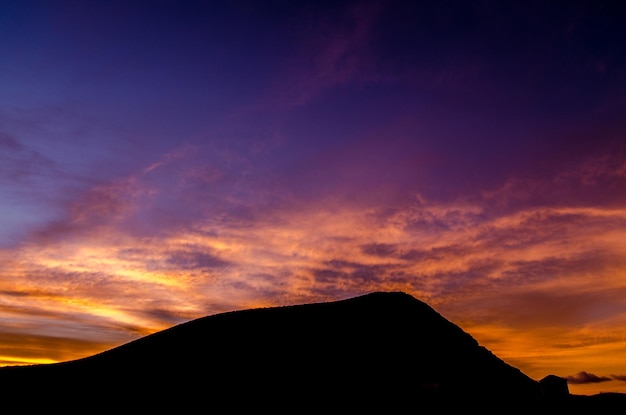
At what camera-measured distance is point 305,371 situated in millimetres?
25156

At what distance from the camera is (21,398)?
29.4 metres

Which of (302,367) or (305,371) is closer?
(305,371)

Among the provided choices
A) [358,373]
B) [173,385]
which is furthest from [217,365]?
[358,373]

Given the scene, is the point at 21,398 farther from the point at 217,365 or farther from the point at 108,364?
the point at 217,365

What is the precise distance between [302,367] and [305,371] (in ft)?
1.28

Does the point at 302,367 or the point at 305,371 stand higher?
the point at 302,367

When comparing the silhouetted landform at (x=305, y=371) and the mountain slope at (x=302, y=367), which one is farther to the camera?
the mountain slope at (x=302, y=367)

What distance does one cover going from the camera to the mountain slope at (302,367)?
78.1 feet

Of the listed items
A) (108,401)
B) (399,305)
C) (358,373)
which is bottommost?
(108,401)

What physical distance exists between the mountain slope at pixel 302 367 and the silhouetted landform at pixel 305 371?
0.07 meters

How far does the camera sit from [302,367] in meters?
25.5

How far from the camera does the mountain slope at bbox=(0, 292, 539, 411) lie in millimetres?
23797

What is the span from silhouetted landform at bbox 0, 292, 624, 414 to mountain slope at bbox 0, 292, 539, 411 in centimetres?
7

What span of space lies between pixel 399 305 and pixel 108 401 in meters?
17.2
